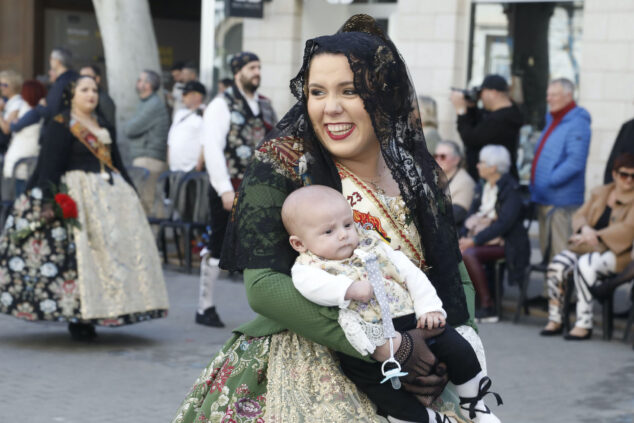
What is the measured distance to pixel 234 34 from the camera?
16.5m

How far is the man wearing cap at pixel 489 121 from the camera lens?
10.8 metres

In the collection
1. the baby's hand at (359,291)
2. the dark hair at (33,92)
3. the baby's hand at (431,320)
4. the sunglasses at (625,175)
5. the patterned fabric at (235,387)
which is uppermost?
the dark hair at (33,92)

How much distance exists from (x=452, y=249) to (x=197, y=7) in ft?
65.1

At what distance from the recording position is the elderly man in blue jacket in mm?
10078

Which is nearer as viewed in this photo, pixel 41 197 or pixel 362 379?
pixel 362 379

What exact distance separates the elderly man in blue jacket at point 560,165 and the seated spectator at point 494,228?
1.04ft

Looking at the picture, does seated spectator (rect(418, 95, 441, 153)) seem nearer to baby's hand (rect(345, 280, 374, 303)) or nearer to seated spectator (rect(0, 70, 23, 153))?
seated spectator (rect(0, 70, 23, 153))

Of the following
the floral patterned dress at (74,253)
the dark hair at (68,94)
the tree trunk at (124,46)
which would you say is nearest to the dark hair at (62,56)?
the tree trunk at (124,46)

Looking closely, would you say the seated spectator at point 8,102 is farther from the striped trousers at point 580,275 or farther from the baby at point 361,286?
the baby at point 361,286

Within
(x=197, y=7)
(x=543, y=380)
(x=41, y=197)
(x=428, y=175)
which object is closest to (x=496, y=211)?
(x=543, y=380)

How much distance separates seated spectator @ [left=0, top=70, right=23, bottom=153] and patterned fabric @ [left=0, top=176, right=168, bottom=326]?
24.0ft

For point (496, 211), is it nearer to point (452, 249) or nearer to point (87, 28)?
point (452, 249)

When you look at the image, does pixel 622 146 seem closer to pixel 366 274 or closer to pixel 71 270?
pixel 71 270

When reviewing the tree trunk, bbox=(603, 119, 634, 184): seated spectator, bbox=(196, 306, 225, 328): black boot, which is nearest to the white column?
the tree trunk
